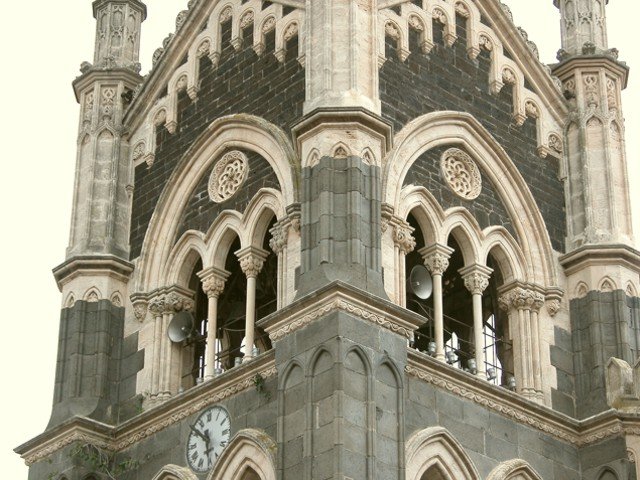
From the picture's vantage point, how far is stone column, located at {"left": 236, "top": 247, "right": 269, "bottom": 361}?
3653cm

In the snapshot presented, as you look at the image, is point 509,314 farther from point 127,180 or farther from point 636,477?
point 127,180

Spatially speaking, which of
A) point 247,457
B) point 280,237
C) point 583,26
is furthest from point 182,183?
point 583,26

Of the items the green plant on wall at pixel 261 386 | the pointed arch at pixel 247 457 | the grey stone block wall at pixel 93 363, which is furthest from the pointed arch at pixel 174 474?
the grey stone block wall at pixel 93 363

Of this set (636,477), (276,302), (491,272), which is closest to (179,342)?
(276,302)

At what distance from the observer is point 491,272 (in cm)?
3803

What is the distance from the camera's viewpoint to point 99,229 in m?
40.0

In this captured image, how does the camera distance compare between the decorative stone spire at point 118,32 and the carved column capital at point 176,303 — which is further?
the decorative stone spire at point 118,32

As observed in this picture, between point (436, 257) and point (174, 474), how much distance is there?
231 inches

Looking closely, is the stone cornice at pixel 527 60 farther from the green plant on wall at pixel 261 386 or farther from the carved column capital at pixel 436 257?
the green plant on wall at pixel 261 386

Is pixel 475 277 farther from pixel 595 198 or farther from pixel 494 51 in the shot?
pixel 494 51

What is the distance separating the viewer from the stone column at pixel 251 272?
36531 millimetres

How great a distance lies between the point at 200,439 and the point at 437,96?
774cm

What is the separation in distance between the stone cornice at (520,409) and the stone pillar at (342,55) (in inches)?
177

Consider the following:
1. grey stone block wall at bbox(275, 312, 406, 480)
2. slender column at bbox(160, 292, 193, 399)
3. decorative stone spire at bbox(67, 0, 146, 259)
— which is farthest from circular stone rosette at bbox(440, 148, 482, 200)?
decorative stone spire at bbox(67, 0, 146, 259)
